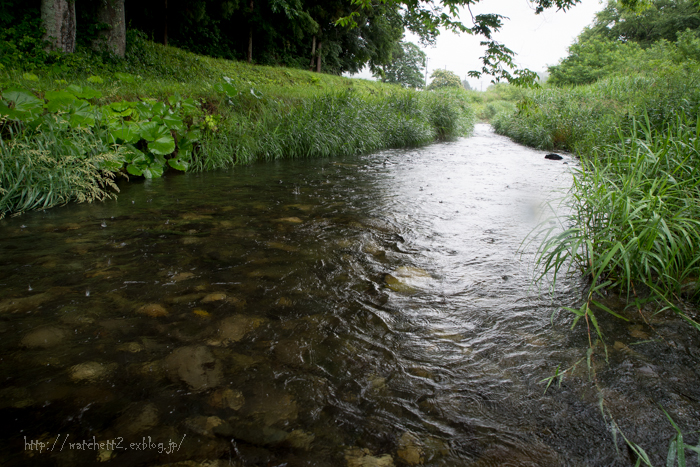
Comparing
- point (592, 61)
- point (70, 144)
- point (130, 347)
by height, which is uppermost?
point (592, 61)

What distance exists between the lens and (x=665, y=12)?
28.6 meters

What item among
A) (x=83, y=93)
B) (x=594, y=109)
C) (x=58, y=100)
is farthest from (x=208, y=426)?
(x=594, y=109)

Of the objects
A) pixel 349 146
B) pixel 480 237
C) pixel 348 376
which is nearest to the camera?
pixel 348 376

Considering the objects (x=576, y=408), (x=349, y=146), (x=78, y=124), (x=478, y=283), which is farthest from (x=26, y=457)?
(x=349, y=146)

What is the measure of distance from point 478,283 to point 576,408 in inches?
42.7

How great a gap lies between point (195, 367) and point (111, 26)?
12112 millimetres

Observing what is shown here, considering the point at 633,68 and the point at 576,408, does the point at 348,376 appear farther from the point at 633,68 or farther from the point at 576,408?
the point at 633,68

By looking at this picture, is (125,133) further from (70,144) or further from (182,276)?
(182,276)

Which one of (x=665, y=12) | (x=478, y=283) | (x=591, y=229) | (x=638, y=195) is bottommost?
(x=478, y=283)

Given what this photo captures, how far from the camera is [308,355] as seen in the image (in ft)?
5.51

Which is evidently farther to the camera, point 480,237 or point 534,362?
point 480,237

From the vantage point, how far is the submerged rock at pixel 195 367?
4.90ft

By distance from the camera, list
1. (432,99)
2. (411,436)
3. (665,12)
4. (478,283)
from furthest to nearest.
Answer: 1. (665,12)
2. (432,99)
3. (478,283)
4. (411,436)

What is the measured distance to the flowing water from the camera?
1.25m
